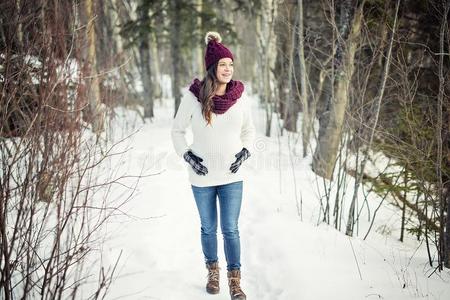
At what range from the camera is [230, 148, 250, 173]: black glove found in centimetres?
259

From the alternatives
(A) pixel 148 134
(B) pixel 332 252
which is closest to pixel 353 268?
(B) pixel 332 252

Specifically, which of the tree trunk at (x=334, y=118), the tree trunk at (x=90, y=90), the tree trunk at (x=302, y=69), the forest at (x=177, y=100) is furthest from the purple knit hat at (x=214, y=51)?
the tree trunk at (x=334, y=118)

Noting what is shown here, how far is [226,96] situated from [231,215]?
3.03 feet

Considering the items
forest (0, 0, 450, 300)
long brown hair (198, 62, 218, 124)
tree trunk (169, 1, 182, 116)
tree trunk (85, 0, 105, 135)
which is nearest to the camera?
forest (0, 0, 450, 300)

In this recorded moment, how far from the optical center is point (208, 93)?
2.52m

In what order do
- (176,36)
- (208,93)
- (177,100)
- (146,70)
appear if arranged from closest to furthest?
(208,93), (176,36), (177,100), (146,70)

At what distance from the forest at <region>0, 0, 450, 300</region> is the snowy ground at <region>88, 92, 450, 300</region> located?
0.70 ft

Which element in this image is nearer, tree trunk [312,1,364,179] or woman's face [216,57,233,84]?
woman's face [216,57,233,84]

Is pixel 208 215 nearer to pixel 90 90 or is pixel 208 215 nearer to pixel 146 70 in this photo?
pixel 90 90

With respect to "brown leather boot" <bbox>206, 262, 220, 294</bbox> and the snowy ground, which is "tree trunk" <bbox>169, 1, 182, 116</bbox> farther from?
"brown leather boot" <bbox>206, 262, 220, 294</bbox>

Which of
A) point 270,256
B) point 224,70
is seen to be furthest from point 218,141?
point 270,256

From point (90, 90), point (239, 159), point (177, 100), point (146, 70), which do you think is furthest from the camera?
point (146, 70)

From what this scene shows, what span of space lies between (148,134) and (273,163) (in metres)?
3.88

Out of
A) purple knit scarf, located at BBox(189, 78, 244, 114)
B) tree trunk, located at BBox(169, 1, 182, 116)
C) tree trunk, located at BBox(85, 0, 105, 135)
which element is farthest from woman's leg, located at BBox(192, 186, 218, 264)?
tree trunk, located at BBox(169, 1, 182, 116)
